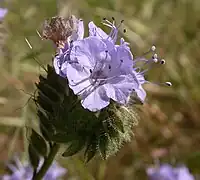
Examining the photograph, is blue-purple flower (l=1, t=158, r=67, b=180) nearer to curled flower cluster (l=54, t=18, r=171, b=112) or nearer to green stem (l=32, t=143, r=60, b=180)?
green stem (l=32, t=143, r=60, b=180)

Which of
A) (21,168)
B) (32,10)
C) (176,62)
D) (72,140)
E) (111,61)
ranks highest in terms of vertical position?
(111,61)

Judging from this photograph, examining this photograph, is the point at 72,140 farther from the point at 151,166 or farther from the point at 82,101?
the point at 151,166

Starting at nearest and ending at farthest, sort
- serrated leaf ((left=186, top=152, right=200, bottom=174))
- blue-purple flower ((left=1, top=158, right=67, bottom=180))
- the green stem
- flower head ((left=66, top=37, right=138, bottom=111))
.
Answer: flower head ((left=66, top=37, right=138, bottom=111))
the green stem
blue-purple flower ((left=1, top=158, right=67, bottom=180))
serrated leaf ((left=186, top=152, right=200, bottom=174))

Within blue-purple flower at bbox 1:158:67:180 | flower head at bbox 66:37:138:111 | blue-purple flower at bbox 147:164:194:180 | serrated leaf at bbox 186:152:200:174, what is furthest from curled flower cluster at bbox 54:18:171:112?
serrated leaf at bbox 186:152:200:174

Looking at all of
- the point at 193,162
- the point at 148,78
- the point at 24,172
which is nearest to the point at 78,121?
the point at 24,172

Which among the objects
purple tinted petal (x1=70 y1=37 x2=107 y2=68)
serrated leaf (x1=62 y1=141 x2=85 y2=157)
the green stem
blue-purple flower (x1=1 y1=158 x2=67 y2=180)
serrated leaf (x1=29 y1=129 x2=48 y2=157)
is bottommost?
blue-purple flower (x1=1 y1=158 x2=67 y2=180)

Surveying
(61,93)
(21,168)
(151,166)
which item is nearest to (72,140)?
(61,93)
